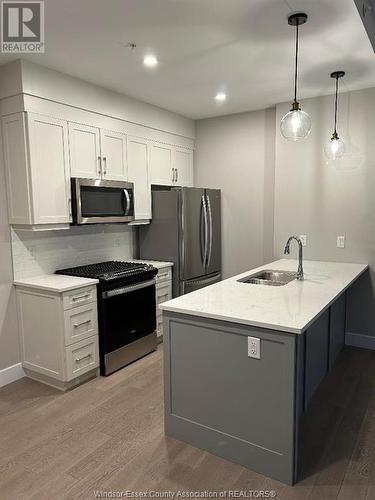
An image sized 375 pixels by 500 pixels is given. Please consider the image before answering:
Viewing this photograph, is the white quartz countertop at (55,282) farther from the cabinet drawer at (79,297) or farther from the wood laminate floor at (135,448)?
the wood laminate floor at (135,448)

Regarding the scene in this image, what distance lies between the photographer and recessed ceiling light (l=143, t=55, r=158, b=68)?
2.82 metres

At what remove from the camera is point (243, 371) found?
82.1 inches

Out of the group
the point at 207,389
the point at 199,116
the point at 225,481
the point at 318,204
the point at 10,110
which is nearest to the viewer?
the point at 225,481

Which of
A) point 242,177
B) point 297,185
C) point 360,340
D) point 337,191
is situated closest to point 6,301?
point 242,177

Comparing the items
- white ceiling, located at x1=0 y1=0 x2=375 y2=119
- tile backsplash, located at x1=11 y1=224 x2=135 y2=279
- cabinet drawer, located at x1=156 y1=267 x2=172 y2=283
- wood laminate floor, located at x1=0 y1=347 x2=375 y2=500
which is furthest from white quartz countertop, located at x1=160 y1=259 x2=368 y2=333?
white ceiling, located at x1=0 y1=0 x2=375 y2=119

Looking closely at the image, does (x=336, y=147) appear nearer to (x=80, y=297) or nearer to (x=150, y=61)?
(x=150, y=61)

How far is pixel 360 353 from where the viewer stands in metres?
3.75

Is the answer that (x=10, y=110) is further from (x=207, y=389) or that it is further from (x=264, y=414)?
(x=264, y=414)

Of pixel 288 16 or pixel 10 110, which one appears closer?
pixel 288 16

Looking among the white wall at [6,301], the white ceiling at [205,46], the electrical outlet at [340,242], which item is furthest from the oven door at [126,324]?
the electrical outlet at [340,242]

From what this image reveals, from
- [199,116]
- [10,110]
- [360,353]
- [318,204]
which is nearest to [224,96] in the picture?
[199,116]

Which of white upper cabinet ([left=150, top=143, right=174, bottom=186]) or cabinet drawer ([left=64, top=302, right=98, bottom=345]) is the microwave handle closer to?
white upper cabinet ([left=150, top=143, right=174, bottom=186])

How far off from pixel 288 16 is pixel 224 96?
1.65 metres

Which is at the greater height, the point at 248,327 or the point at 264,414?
the point at 248,327
